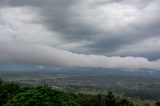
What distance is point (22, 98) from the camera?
69.9 meters

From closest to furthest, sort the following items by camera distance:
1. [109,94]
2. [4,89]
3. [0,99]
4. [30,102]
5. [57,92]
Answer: [30,102]
[57,92]
[0,99]
[4,89]
[109,94]

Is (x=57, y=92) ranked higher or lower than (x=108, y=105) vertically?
higher

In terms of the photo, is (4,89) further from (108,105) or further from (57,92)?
(57,92)

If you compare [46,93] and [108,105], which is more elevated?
[46,93]

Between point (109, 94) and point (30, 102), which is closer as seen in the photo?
point (30, 102)

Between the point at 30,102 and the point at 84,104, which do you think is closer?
the point at 30,102

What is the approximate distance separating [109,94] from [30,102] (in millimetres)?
119246

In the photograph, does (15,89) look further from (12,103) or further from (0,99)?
(12,103)

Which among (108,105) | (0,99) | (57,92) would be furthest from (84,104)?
(57,92)

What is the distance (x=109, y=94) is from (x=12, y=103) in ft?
386

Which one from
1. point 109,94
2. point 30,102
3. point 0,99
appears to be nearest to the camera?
point 30,102

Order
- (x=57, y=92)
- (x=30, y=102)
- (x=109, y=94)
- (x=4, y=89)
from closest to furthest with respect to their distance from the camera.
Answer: (x=30, y=102)
(x=57, y=92)
(x=4, y=89)
(x=109, y=94)

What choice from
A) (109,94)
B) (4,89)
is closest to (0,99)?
(4,89)

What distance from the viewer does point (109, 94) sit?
184m
